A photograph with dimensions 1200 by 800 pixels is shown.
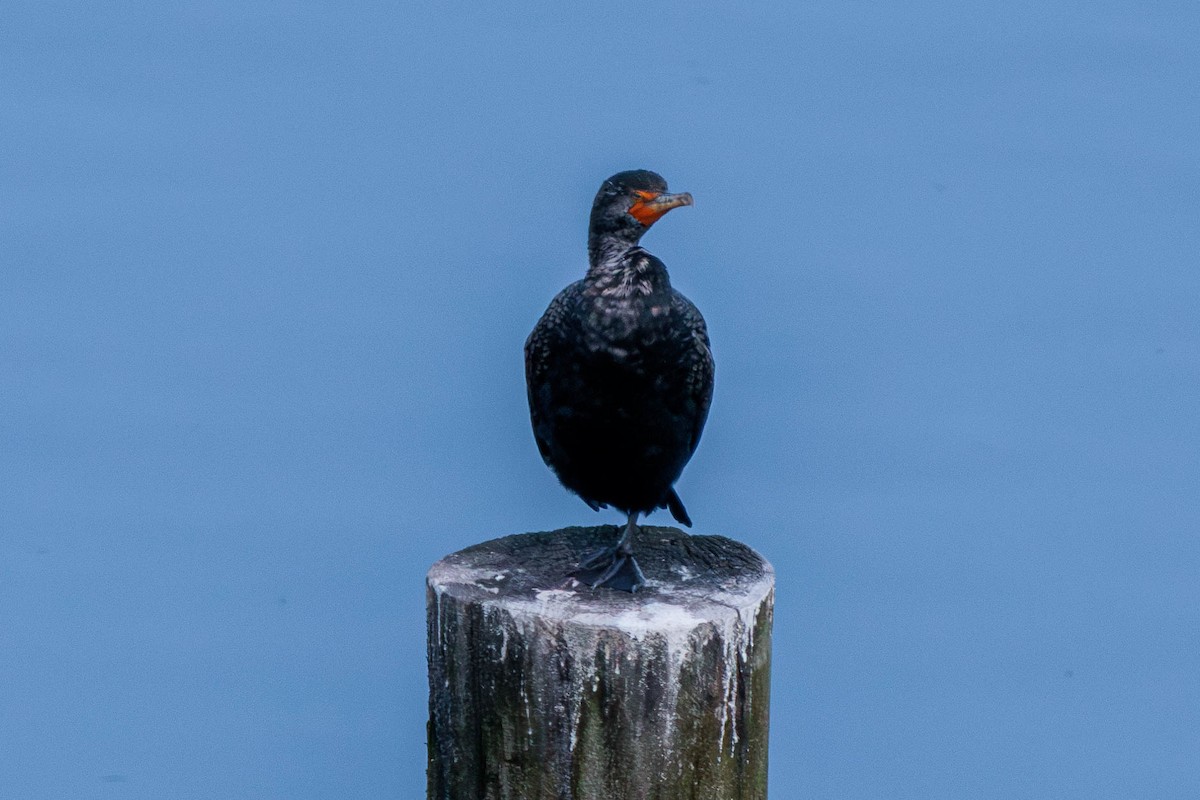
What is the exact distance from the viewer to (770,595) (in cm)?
396

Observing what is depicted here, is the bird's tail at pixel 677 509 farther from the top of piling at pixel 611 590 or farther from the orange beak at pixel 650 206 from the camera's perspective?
the orange beak at pixel 650 206

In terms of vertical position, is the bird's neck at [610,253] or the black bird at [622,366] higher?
the bird's neck at [610,253]

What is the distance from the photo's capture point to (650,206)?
13.8 ft

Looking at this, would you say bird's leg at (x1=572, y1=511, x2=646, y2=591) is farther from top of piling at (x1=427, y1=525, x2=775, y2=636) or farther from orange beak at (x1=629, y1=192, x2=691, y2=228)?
orange beak at (x1=629, y1=192, x2=691, y2=228)

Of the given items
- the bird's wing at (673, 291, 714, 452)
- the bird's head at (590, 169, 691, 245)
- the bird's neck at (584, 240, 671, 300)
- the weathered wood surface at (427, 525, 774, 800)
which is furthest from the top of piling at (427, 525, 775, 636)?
the bird's head at (590, 169, 691, 245)

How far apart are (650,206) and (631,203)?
60mm

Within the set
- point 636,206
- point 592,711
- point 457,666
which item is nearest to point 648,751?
point 592,711

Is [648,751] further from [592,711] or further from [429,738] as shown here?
[429,738]

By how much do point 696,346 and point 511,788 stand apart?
1333 millimetres

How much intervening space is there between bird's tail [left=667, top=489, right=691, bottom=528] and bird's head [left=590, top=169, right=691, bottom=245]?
89 centimetres

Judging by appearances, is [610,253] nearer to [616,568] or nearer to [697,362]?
[697,362]

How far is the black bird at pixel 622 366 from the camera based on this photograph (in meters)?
4.15

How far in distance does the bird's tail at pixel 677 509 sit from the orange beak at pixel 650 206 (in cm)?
95

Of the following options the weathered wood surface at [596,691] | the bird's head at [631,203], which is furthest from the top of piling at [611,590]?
the bird's head at [631,203]
